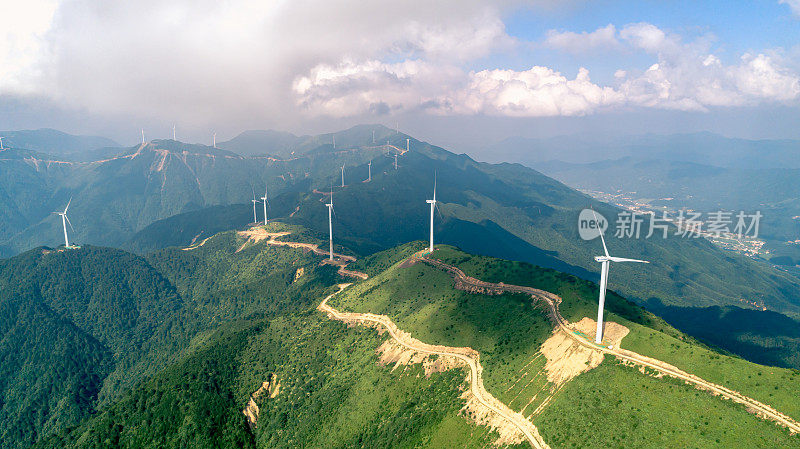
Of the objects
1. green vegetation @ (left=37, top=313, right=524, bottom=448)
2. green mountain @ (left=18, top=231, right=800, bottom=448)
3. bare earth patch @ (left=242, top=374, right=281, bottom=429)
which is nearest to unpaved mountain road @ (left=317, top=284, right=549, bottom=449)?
green mountain @ (left=18, top=231, right=800, bottom=448)

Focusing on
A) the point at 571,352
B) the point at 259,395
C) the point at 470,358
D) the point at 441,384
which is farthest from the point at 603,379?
the point at 259,395

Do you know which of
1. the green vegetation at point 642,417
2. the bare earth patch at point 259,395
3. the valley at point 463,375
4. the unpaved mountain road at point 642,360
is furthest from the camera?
the bare earth patch at point 259,395

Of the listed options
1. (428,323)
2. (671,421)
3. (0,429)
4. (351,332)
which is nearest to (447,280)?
(428,323)

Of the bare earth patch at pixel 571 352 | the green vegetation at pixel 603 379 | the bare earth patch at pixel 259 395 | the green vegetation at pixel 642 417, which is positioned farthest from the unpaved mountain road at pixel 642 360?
the bare earth patch at pixel 259 395

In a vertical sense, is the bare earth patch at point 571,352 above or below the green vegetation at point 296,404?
above

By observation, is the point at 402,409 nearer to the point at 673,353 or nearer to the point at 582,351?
the point at 582,351

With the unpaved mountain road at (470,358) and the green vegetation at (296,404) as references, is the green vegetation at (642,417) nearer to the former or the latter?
the unpaved mountain road at (470,358)
